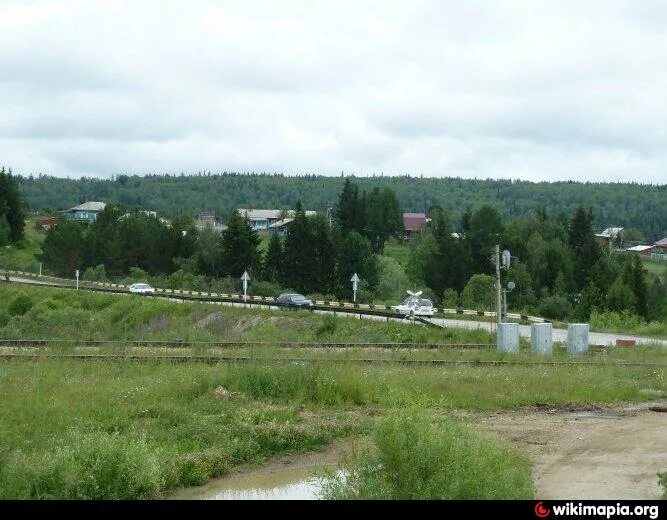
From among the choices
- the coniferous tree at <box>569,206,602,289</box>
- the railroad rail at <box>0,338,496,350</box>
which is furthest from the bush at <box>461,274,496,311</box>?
the railroad rail at <box>0,338,496,350</box>

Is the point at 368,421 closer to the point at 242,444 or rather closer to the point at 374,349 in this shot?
the point at 242,444

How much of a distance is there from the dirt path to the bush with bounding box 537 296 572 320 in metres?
59.4

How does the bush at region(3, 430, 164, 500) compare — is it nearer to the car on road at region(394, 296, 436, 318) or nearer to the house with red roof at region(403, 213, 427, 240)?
the car on road at region(394, 296, 436, 318)

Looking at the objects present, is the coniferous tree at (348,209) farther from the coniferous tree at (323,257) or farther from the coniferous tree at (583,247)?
the coniferous tree at (323,257)

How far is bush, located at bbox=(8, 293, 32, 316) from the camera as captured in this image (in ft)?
205

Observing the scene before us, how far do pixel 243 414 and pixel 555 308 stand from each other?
2668 inches

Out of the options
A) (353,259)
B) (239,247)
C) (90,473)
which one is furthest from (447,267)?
(90,473)

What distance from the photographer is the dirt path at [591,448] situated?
45.4ft

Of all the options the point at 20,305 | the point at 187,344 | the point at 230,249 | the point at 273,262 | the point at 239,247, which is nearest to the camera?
the point at 187,344

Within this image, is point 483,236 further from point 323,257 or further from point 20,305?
point 20,305

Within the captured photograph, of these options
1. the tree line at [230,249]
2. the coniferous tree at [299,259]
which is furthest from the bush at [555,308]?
the coniferous tree at [299,259]
